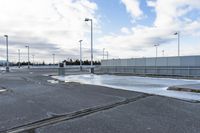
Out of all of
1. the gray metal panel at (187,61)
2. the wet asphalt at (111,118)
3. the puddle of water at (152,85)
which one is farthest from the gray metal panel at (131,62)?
the wet asphalt at (111,118)

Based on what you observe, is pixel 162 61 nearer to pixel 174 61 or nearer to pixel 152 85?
pixel 174 61

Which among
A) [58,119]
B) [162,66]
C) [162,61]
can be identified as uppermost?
[162,61]

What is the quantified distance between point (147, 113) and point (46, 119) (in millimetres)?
3042

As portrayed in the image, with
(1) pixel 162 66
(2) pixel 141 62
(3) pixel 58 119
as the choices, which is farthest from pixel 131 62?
(3) pixel 58 119

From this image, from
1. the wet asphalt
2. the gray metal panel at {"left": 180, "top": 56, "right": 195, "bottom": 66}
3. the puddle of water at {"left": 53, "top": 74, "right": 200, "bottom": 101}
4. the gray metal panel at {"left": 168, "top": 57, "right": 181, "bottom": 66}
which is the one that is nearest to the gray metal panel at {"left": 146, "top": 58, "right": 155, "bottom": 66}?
the gray metal panel at {"left": 168, "top": 57, "right": 181, "bottom": 66}

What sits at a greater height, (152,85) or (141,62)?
(141,62)

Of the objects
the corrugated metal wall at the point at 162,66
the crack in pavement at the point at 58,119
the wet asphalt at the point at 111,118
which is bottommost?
the crack in pavement at the point at 58,119

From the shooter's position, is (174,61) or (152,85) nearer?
(152,85)

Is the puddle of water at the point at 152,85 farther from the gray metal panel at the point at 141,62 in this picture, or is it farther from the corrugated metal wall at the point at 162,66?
the gray metal panel at the point at 141,62

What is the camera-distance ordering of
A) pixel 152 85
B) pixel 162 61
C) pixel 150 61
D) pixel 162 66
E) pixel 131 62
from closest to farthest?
1. pixel 152 85
2. pixel 162 66
3. pixel 162 61
4. pixel 150 61
5. pixel 131 62

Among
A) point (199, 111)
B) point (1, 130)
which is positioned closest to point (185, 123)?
point (199, 111)

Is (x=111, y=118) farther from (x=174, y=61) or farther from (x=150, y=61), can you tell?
(x=150, y=61)

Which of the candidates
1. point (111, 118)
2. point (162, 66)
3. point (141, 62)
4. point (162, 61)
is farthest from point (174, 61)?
point (111, 118)

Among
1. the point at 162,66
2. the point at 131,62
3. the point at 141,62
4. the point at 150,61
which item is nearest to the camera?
the point at 162,66
